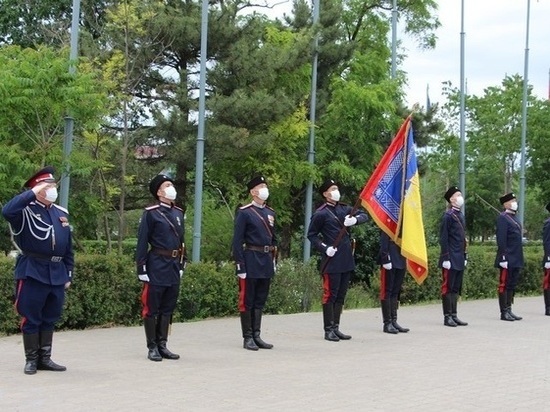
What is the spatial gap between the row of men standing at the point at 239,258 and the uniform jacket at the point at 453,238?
0.05ft

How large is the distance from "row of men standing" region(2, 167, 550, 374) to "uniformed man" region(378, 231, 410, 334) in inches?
0.5

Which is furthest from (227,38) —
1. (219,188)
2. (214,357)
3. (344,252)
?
(214,357)

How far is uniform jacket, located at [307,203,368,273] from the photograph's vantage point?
11104 mm

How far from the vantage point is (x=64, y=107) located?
1330 centimetres

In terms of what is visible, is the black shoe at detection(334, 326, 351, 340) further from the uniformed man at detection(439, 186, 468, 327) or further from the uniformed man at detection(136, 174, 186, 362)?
the uniformed man at detection(136, 174, 186, 362)

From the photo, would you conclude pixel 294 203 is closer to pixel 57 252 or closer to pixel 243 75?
pixel 243 75

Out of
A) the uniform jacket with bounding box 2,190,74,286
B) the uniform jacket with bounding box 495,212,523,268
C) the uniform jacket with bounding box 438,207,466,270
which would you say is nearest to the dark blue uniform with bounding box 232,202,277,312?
the uniform jacket with bounding box 2,190,74,286

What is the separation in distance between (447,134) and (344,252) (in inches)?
915

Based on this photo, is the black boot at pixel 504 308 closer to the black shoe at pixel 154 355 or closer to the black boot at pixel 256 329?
the black boot at pixel 256 329

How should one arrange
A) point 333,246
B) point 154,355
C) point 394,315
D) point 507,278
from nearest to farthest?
1. point 154,355
2. point 333,246
3. point 394,315
4. point 507,278

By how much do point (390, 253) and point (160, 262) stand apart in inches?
149

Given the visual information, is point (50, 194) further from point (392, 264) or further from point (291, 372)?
point (392, 264)

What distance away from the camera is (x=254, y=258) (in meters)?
10.4

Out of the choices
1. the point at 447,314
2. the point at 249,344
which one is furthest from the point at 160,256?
the point at 447,314
